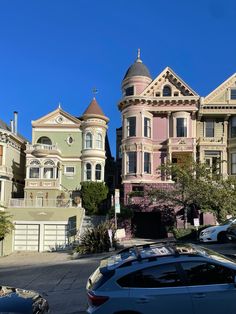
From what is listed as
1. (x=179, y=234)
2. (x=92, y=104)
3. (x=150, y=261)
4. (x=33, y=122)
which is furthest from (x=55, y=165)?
(x=150, y=261)

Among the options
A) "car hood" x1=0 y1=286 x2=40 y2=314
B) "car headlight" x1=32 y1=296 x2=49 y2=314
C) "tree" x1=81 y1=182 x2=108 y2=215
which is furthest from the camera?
"tree" x1=81 y1=182 x2=108 y2=215

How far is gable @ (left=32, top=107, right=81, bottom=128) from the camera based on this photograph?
1593 inches

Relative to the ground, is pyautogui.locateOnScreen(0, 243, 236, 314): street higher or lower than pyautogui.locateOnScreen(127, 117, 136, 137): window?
lower

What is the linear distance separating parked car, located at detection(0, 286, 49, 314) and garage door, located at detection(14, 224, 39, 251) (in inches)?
1129

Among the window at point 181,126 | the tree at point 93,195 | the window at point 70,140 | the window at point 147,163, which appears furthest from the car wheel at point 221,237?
the window at point 70,140

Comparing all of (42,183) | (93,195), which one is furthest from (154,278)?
(42,183)

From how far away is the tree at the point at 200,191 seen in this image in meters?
27.1

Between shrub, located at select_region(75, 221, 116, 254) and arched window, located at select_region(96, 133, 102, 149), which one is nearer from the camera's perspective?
shrub, located at select_region(75, 221, 116, 254)

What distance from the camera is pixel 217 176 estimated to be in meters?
29.1

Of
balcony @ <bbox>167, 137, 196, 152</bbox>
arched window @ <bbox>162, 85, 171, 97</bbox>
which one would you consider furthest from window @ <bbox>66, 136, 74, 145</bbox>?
arched window @ <bbox>162, 85, 171, 97</bbox>

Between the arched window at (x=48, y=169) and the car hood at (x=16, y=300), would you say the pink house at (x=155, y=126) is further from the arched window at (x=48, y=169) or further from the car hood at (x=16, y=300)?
the car hood at (x=16, y=300)

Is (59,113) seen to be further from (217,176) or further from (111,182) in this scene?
(217,176)

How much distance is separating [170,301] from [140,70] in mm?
34185

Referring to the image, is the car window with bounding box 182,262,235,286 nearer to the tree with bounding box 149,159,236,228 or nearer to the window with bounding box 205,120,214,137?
the tree with bounding box 149,159,236,228
